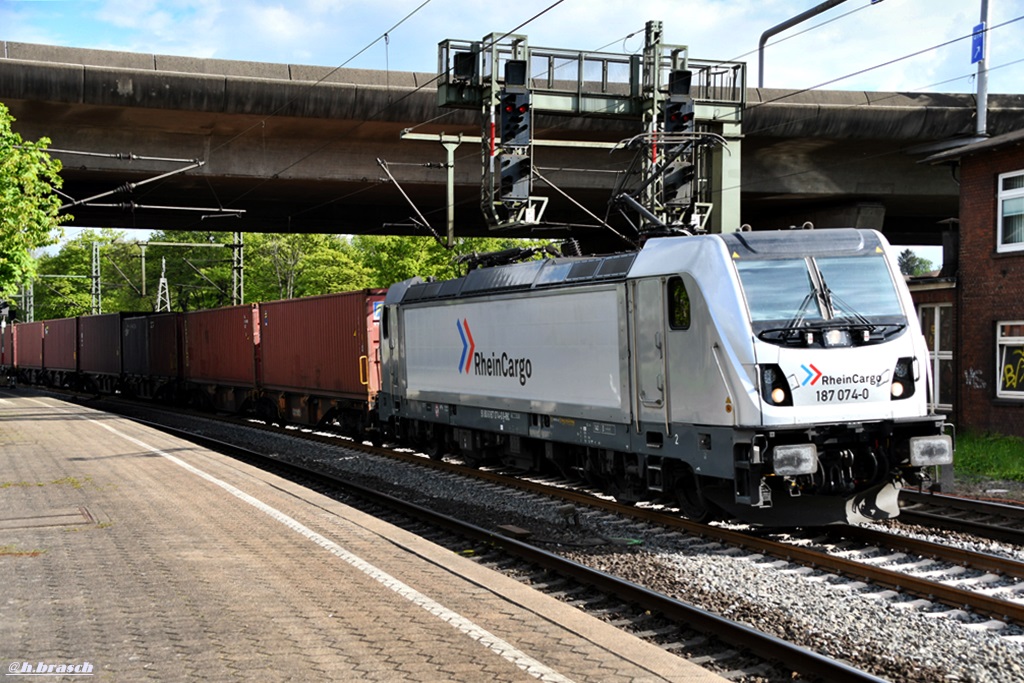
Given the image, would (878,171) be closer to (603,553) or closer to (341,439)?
(341,439)

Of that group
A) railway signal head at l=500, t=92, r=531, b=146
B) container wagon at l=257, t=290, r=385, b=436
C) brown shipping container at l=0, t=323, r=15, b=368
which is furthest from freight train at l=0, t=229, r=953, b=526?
brown shipping container at l=0, t=323, r=15, b=368

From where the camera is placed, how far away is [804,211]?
3491 centimetres

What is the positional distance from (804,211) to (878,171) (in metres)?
3.40

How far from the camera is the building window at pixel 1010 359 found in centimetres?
1927

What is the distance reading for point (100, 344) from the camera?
143ft

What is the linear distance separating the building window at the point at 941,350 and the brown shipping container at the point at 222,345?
16.6 metres

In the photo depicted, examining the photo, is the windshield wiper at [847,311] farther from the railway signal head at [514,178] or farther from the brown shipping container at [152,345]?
the brown shipping container at [152,345]

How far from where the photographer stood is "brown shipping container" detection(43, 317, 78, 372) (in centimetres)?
4788

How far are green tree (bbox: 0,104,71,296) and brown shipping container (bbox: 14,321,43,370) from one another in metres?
37.2

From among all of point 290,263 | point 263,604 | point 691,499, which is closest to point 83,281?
point 290,263

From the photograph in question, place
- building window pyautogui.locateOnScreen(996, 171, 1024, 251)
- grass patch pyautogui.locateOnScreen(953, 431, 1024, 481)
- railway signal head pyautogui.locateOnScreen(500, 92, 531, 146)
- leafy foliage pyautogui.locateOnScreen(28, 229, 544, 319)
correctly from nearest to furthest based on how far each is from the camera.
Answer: grass patch pyautogui.locateOnScreen(953, 431, 1024, 481) < railway signal head pyautogui.locateOnScreen(500, 92, 531, 146) < building window pyautogui.locateOnScreen(996, 171, 1024, 251) < leafy foliage pyautogui.locateOnScreen(28, 229, 544, 319)

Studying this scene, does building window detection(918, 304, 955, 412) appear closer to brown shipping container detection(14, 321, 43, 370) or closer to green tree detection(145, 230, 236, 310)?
brown shipping container detection(14, 321, 43, 370)

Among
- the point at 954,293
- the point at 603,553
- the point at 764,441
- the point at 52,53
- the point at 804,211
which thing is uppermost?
the point at 52,53

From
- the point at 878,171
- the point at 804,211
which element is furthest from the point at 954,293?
the point at 804,211
